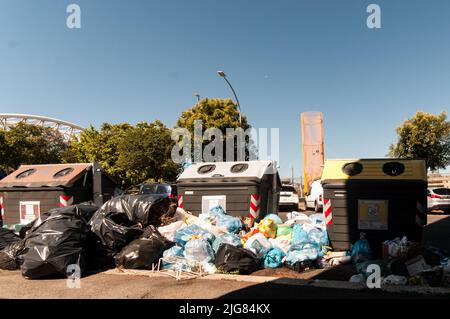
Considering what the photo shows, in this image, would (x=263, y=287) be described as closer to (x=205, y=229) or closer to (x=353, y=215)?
(x=205, y=229)

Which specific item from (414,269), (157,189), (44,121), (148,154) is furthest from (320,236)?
(44,121)

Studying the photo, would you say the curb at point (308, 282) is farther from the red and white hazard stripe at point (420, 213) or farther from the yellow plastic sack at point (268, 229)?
the red and white hazard stripe at point (420, 213)

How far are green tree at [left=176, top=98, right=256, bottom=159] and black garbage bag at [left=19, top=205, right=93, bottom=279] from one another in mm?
16267

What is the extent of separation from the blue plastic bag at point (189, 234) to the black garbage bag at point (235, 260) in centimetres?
48

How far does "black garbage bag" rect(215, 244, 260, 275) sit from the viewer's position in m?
5.15

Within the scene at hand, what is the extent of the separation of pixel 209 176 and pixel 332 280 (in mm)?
4098

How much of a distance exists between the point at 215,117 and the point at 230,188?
579 inches

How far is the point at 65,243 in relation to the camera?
198 inches

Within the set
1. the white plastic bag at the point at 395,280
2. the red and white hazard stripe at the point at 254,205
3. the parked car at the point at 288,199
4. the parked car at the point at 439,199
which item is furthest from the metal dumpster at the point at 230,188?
the parked car at the point at 439,199

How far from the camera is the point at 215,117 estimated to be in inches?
877

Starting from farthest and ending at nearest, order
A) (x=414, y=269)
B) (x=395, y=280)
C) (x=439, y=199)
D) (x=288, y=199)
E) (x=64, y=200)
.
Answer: (x=288, y=199) < (x=439, y=199) < (x=64, y=200) < (x=414, y=269) < (x=395, y=280)

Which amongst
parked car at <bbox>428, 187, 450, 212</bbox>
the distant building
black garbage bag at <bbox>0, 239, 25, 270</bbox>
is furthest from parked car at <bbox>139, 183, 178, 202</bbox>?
the distant building

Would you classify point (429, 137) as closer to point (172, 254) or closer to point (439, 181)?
point (439, 181)
